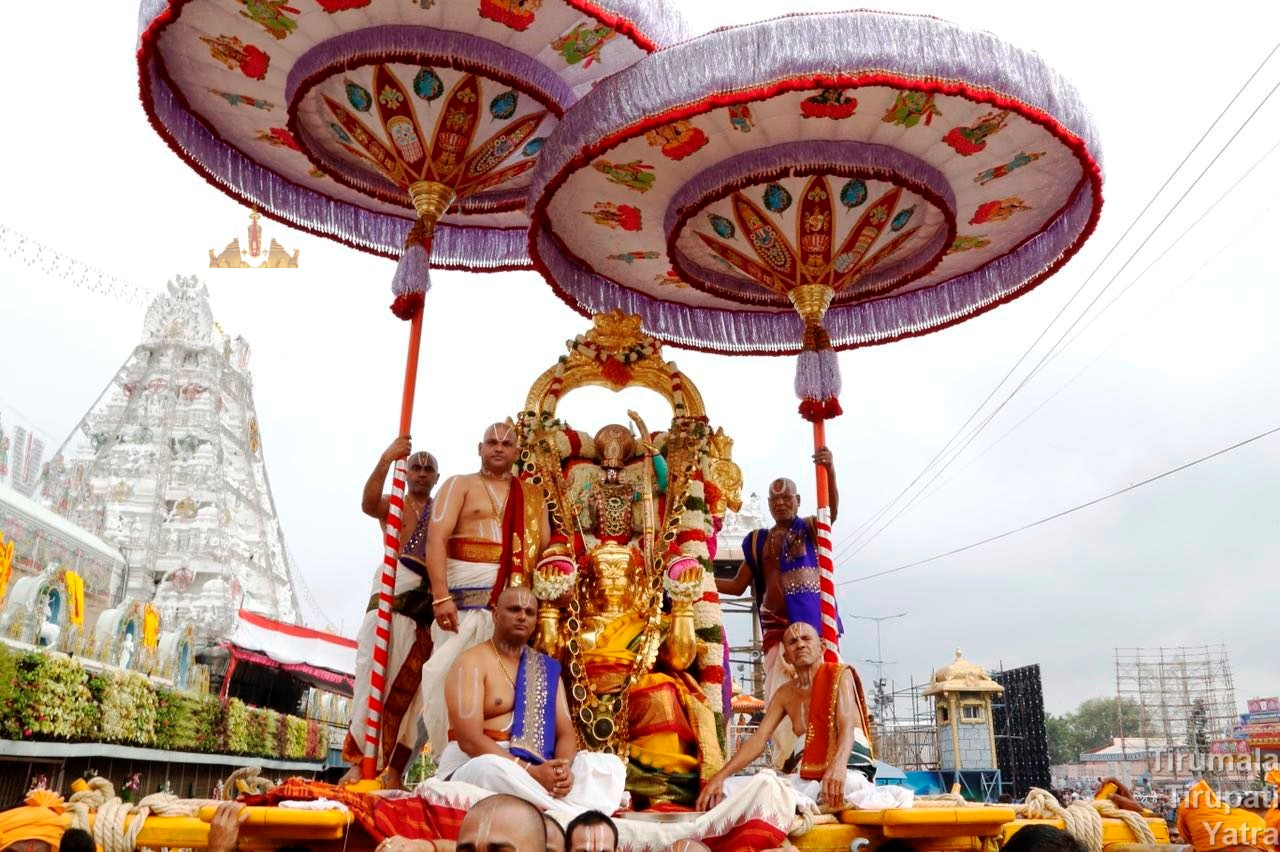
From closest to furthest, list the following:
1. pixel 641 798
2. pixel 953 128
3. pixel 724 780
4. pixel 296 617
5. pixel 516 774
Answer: pixel 516 774
pixel 724 780
pixel 641 798
pixel 953 128
pixel 296 617

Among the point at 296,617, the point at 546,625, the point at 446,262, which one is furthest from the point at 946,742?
the point at 296,617

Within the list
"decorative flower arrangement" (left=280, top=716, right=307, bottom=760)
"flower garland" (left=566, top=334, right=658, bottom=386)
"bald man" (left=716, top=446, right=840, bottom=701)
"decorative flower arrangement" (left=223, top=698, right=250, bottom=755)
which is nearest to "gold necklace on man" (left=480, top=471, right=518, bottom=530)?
"flower garland" (left=566, top=334, right=658, bottom=386)

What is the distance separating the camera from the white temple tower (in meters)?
31.8

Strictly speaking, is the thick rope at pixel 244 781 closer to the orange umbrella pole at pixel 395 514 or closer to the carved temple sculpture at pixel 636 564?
the orange umbrella pole at pixel 395 514

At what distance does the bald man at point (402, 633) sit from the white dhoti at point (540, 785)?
1.47 m

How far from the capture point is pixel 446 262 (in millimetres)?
10266

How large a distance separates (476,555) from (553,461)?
90 cm

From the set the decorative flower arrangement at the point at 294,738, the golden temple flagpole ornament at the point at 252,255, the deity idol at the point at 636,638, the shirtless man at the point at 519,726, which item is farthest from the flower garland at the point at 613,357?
A: the golden temple flagpole ornament at the point at 252,255

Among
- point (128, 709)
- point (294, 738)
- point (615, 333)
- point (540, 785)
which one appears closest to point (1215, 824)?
point (540, 785)

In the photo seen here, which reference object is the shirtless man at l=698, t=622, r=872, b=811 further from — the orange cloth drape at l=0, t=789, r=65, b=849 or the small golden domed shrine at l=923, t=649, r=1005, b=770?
the small golden domed shrine at l=923, t=649, r=1005, b=770

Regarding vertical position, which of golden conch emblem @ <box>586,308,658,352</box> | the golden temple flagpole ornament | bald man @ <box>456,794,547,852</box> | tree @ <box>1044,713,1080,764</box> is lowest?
tree @ <box>1044,713,1080,764</box>

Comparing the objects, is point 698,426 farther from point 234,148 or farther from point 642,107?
point 234,148

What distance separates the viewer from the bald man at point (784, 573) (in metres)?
7.18

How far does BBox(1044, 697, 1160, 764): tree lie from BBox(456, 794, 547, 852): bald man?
65081mm
